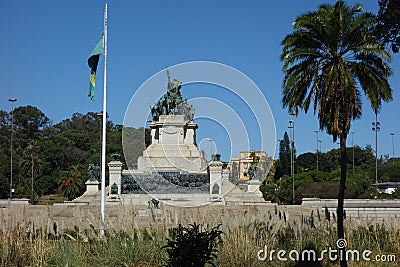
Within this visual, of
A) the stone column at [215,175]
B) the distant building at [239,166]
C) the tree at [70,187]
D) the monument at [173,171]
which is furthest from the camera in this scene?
the tree at [70,187]

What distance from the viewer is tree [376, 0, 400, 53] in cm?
984

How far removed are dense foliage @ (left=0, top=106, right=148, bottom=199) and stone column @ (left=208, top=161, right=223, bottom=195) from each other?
51.0 ft

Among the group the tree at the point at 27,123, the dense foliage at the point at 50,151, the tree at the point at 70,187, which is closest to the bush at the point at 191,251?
the dense foliage at the point at 50,151

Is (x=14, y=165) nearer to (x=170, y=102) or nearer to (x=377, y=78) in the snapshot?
(x=170, y=102)

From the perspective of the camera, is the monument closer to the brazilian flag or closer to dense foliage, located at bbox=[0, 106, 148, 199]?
dense foliage, located at bbox=[0, 106, 148, 199]

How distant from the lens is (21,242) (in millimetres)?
9641

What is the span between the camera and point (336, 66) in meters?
15.1

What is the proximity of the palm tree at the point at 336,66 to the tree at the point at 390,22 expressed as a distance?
14.2ft

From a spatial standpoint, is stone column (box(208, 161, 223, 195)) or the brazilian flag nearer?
the brazilian flag

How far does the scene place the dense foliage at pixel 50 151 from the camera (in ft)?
180

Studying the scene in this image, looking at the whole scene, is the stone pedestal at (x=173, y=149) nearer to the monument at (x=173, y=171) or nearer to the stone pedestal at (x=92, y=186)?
the monument at (x=173, y=171)

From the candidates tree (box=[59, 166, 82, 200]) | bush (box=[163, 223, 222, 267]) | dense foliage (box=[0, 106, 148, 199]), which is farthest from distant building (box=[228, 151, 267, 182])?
bush (box=[163, 223, 222, 267])

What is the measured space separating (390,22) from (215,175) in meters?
24.6

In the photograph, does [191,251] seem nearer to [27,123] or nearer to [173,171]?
[173,171]
